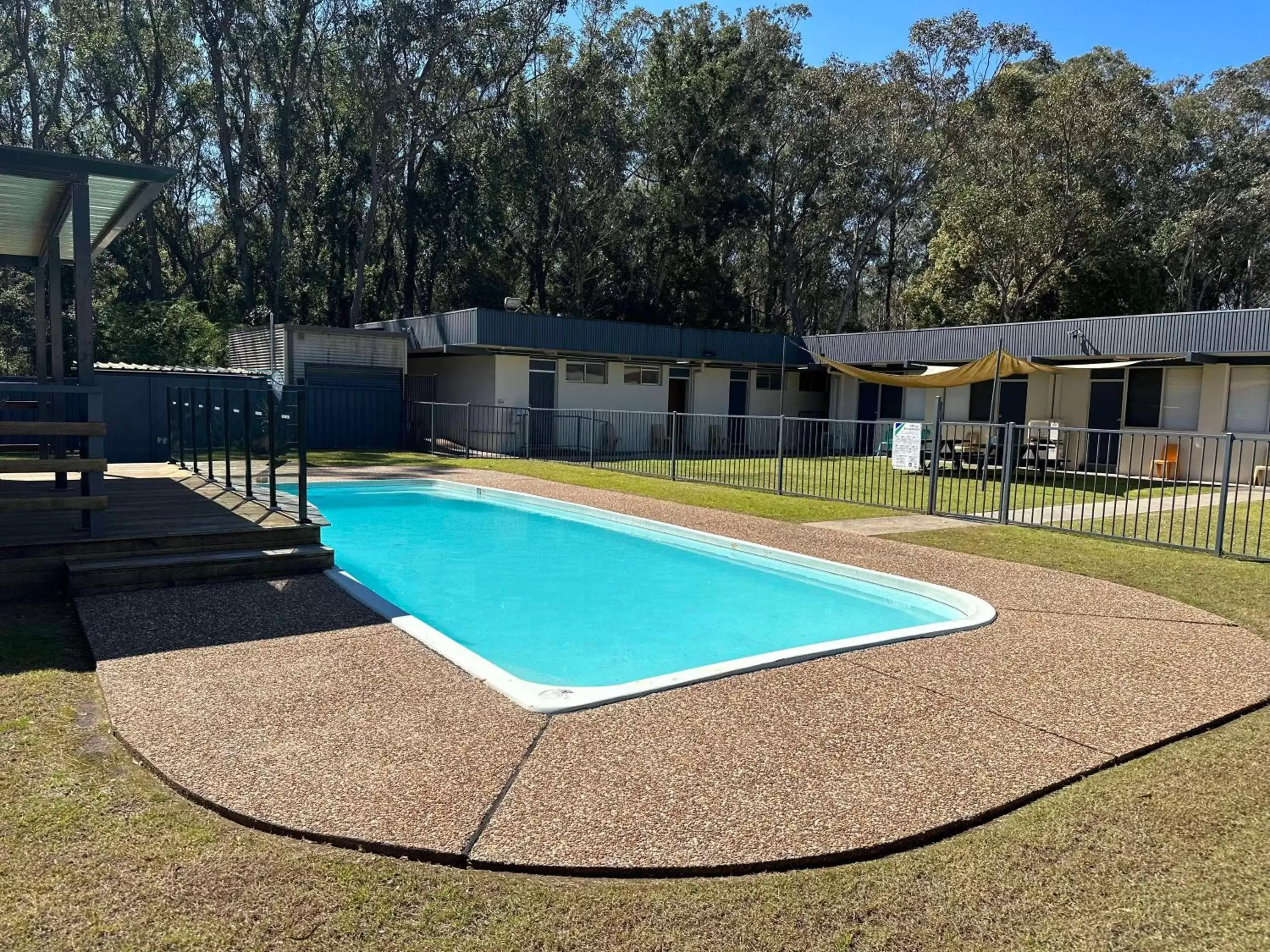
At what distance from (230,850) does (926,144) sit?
35.7 meters

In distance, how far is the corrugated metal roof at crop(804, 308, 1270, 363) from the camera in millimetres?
16516

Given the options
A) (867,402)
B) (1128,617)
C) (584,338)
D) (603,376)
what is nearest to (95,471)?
(1128,617)

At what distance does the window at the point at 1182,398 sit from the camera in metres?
18.5

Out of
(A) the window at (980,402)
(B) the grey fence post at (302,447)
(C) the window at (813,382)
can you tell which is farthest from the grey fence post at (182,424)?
(C) the window at (813,382)

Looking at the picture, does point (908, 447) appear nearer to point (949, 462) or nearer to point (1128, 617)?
point (949, 462)

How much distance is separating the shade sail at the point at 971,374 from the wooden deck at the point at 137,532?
13.8m

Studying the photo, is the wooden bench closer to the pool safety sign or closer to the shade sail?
the pool safety sign

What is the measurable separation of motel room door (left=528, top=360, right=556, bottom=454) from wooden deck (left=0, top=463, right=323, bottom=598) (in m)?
13.7

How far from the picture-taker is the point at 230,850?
2.84 meters

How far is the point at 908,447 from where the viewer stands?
53.8 ft

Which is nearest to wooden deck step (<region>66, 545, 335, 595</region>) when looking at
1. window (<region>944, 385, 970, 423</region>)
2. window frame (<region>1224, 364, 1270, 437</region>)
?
window frame (<region>1224, 364, 1270, 437</region>)

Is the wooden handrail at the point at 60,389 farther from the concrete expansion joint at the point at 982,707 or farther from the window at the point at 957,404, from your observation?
the window at the point at 957,404

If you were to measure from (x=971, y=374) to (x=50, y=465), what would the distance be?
54.1 feet

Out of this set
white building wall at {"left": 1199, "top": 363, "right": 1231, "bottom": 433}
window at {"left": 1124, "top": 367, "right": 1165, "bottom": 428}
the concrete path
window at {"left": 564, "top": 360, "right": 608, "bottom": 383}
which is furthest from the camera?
window at {"left": 564, "top": 360, "right": 608, "bottom": 383}
